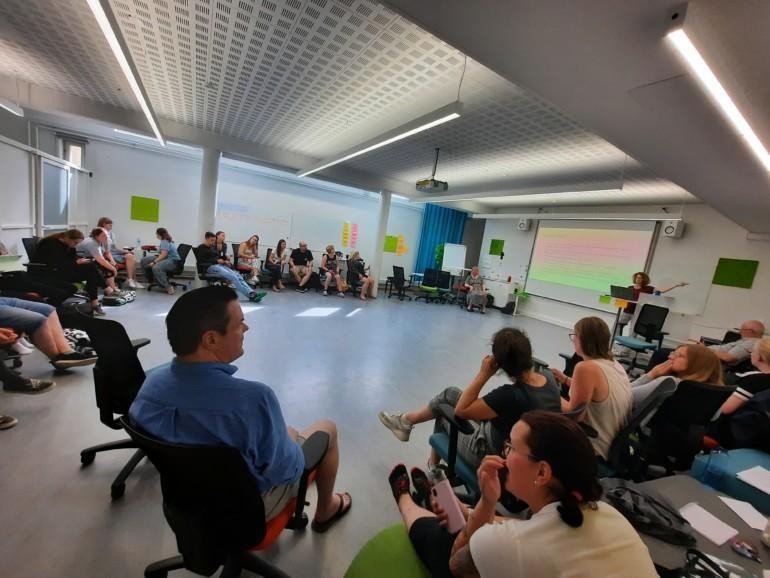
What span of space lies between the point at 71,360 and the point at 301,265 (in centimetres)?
533

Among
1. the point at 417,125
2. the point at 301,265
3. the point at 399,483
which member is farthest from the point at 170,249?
the point at 399,483

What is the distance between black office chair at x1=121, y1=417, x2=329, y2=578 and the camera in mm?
896

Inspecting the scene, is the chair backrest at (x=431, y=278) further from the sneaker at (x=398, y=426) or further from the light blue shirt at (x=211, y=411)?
the light blue shirt at (x=211, y=411)

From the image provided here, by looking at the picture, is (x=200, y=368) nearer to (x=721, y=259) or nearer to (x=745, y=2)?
(x=745, y=2)

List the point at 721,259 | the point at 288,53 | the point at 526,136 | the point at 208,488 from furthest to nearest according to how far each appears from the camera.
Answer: the point at 721,259
the point at 526,136
the point at 288,53
the point at 208,488

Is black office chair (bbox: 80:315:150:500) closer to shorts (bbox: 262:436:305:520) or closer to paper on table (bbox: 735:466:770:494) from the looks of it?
shorts (bbox: 262:436:305:520)

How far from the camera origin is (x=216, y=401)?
986mm

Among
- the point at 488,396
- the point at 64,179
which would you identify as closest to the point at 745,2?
the point at 488,396

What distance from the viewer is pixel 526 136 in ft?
13.3

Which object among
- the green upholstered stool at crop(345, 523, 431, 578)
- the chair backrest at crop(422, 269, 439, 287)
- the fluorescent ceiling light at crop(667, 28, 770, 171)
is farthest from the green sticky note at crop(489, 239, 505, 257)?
the green upholstered stool at crop(345, 523, 431, 578)

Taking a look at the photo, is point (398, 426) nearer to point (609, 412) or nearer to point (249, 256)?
point (609, 412)

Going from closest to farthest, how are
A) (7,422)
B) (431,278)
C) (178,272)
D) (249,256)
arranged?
(7,422) → (178,272) → (249,256) → (431,278)

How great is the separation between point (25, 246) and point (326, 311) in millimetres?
3942

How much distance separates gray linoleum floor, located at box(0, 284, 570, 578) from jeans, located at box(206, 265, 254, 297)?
44.4 inches
